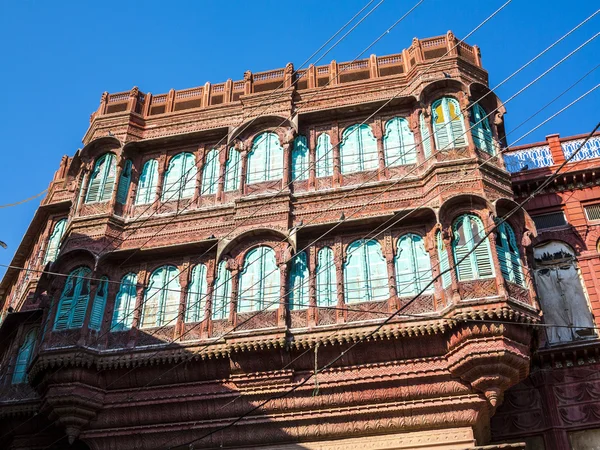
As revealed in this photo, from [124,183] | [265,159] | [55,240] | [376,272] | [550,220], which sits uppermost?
[265,159]

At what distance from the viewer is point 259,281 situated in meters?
15.9

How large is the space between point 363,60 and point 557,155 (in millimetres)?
5852

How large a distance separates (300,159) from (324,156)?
657 millimetres

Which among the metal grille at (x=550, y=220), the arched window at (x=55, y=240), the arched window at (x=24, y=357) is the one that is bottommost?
the arched window at (x=24, y=357)

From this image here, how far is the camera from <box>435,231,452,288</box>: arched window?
14.6 metres

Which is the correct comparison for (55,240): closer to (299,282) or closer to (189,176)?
(189,176)

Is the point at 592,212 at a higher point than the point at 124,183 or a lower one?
lower

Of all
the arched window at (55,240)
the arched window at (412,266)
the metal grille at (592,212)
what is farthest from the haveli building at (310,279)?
the arched window at (55,240)

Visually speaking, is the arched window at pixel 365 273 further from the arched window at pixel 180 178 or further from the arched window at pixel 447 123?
the arched window at pixel 180 178

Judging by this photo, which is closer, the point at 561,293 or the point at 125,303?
the point at 125,303

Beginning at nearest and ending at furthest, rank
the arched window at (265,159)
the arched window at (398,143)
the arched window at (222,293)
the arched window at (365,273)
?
the arched window at (365,273), the arched window at (222,293), the arched window at (398,143), the arched window at (265,159)

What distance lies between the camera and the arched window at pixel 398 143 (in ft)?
55.2

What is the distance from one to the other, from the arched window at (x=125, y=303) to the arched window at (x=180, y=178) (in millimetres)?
2327

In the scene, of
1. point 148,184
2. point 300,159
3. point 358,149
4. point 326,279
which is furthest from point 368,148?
point 148,184
